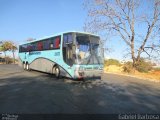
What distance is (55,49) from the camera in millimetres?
19266

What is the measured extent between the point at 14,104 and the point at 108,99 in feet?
13.9

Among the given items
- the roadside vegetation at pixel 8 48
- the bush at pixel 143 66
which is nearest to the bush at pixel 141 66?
the bush at pixel 143 66

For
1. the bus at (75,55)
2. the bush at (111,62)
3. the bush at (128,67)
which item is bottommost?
the bush at (128,67)

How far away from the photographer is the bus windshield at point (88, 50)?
54.4 feet

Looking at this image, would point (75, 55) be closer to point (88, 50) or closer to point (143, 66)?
point (88, 50)

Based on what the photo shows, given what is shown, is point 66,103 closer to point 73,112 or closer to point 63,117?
point 73,112

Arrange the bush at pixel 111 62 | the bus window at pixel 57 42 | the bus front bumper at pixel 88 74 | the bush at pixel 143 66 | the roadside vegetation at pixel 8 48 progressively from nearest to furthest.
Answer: the bus front bumper at pixel 88 74, the bus window at pixel 57 42, the bush at pixel 143 66, the bush at pixel 111 62, the roadside vegetation at pixel 8 48

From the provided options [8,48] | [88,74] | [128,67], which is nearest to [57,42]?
[88,74]

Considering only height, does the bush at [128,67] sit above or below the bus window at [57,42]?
below

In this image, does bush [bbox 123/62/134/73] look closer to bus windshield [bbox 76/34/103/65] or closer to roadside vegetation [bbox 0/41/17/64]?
bus windshield [bbox 76/34/103/65]

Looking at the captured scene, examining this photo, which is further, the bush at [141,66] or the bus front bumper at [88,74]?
the bush at [141,66]

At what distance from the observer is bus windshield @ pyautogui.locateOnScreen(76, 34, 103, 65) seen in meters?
16.6

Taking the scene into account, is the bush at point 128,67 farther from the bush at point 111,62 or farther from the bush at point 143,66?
the bush at point 111,62

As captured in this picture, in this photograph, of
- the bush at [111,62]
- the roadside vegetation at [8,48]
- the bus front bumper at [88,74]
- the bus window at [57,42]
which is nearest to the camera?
the bus front bumper at [88,74]
